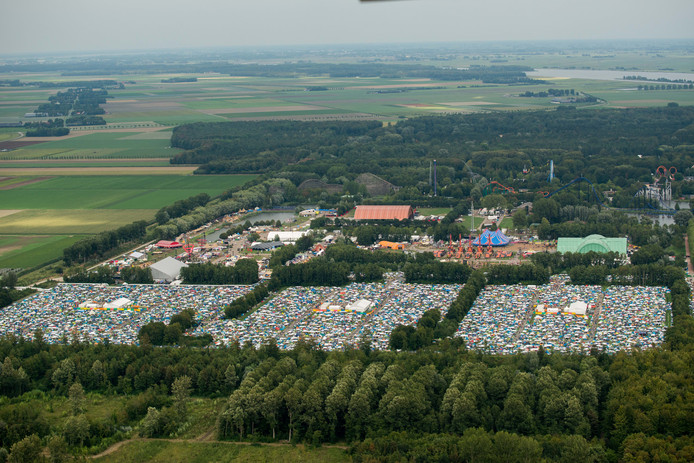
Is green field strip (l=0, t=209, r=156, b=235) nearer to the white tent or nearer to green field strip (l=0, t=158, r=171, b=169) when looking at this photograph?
the white tent

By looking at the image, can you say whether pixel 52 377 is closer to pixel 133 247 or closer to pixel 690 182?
pixel 133 247

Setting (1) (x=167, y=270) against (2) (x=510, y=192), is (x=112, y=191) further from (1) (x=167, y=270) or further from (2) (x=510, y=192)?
(2) (x=510, y=192)

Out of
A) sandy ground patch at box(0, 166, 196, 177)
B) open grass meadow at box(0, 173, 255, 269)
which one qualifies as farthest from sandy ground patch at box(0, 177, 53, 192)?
sandy ground patch at box(0, 166, 196, 177)

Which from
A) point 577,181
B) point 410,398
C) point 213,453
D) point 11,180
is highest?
point 410,398

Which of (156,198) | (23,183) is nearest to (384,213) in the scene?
(156,198)

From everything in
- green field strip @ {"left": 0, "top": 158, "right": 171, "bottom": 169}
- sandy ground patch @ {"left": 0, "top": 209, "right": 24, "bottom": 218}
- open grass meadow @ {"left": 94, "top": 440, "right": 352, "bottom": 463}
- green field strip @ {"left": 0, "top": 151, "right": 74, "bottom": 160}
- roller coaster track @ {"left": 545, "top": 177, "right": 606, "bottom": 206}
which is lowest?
open grass meadow @ {"left": 94, "top": 440, "right": 352, "bottom": 463}

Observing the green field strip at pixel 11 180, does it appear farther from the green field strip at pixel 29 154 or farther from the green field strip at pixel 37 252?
the green field strip at pixel 37 252

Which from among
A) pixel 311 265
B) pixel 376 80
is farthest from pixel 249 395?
pixel 376 80
